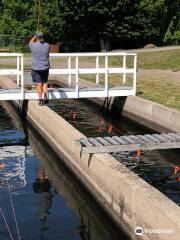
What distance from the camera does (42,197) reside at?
1027cm

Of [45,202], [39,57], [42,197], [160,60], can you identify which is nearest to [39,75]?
[39,57]

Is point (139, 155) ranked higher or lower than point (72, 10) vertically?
lower

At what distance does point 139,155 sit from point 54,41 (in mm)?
41769

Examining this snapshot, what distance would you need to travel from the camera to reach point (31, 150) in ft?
47.2

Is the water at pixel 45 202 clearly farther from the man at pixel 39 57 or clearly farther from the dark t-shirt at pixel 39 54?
the dark t-shirt at pixel 39 54

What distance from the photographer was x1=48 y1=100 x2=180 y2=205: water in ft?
36.3

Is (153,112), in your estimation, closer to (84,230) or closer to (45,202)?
(45,202)

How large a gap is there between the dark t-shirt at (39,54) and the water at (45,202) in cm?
243

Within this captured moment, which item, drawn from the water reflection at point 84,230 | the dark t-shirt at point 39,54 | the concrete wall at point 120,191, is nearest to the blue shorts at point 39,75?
the dark t-shirt at point 39,54

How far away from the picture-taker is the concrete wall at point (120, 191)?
23.6ft

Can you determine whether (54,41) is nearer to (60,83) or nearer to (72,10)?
(72,10)

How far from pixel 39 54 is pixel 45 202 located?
612 centimetres

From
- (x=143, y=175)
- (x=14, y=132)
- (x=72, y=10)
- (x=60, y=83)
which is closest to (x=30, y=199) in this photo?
(x=143, y=175)

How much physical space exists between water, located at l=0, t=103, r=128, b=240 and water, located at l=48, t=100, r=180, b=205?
157 centimetres
